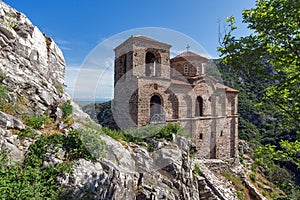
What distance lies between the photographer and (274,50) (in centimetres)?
515

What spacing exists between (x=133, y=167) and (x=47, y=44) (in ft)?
24.3

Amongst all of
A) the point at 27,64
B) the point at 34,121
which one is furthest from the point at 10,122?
the point at 27,64

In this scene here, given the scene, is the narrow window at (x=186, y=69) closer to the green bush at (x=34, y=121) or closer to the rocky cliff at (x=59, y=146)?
the rocky cliff at (x=59, y=146)

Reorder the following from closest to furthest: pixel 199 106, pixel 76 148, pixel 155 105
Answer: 1. pixel 76 148
2. pixel 155 105
3. pixel 199 106

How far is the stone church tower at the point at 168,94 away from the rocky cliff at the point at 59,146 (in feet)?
17.2

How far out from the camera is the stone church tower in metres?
13.5

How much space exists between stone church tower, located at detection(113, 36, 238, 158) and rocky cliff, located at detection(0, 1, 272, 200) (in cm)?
524

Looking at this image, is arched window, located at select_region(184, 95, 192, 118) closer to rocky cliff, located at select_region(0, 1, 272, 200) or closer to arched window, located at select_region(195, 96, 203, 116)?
arched window, located at select_region(195, 96, 203, 116)

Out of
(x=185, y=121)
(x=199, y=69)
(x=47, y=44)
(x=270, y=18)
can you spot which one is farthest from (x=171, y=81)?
(x=270, y=18)

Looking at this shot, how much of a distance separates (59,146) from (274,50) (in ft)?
21.0

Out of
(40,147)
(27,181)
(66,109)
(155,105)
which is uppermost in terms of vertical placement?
(155,105)

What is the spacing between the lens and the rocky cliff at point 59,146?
15.7ft

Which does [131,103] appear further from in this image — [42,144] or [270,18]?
[270,18]

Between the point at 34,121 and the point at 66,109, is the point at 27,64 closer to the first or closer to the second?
the point at 66,109
